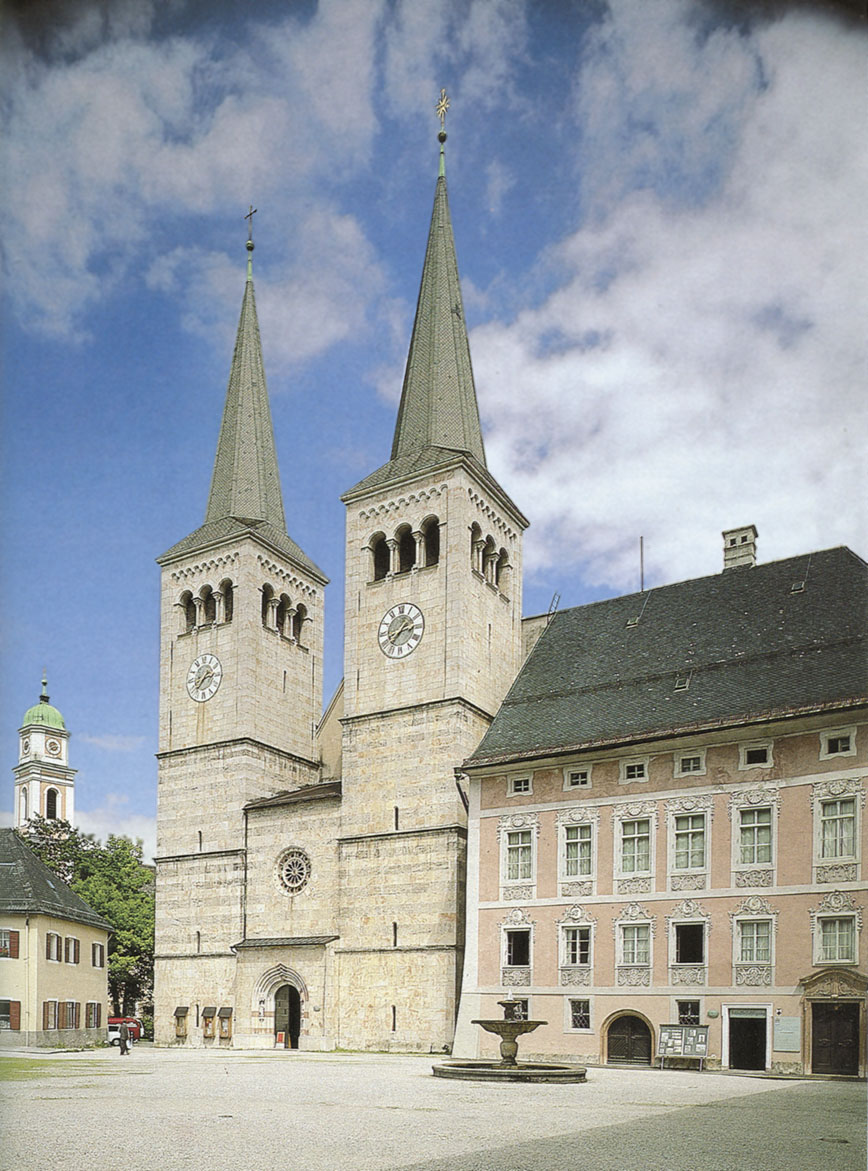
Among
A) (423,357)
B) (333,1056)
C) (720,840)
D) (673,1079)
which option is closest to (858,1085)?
(673,1079)

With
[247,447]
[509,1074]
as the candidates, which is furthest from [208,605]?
[509,1074]

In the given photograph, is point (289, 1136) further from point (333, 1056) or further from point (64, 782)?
point (333, 1056)

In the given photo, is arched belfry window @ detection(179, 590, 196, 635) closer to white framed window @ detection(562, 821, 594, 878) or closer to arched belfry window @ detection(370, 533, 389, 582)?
arched belfry window @ detection(370, 533, 389, 582)

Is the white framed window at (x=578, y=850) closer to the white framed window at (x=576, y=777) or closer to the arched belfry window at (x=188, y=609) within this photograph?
the white framed window at (x=576, y=777)

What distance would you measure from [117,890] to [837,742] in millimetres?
38197

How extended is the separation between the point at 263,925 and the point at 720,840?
17.7 m

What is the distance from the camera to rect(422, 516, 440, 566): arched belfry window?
136ft

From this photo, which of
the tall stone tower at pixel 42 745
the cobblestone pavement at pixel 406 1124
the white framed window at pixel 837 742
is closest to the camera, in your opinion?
the cobblestone pavement at pixel 406 1124

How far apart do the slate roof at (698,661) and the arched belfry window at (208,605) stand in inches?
555

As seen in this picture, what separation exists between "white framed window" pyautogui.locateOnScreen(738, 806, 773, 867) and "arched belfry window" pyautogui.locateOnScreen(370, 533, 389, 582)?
1712cm

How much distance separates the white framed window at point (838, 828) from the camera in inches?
1102

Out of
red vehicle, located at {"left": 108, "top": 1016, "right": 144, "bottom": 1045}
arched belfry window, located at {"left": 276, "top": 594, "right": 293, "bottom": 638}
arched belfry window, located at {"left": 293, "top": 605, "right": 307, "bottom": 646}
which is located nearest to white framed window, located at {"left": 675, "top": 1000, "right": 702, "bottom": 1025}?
red vehicle, located at {"left": 108, "top": 1016, "right": 144, "bottom": 1045}

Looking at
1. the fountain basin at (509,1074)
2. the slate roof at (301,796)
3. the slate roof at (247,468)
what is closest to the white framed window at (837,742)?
the fountain basin at (509,1074)

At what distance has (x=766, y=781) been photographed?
96.8 ft
